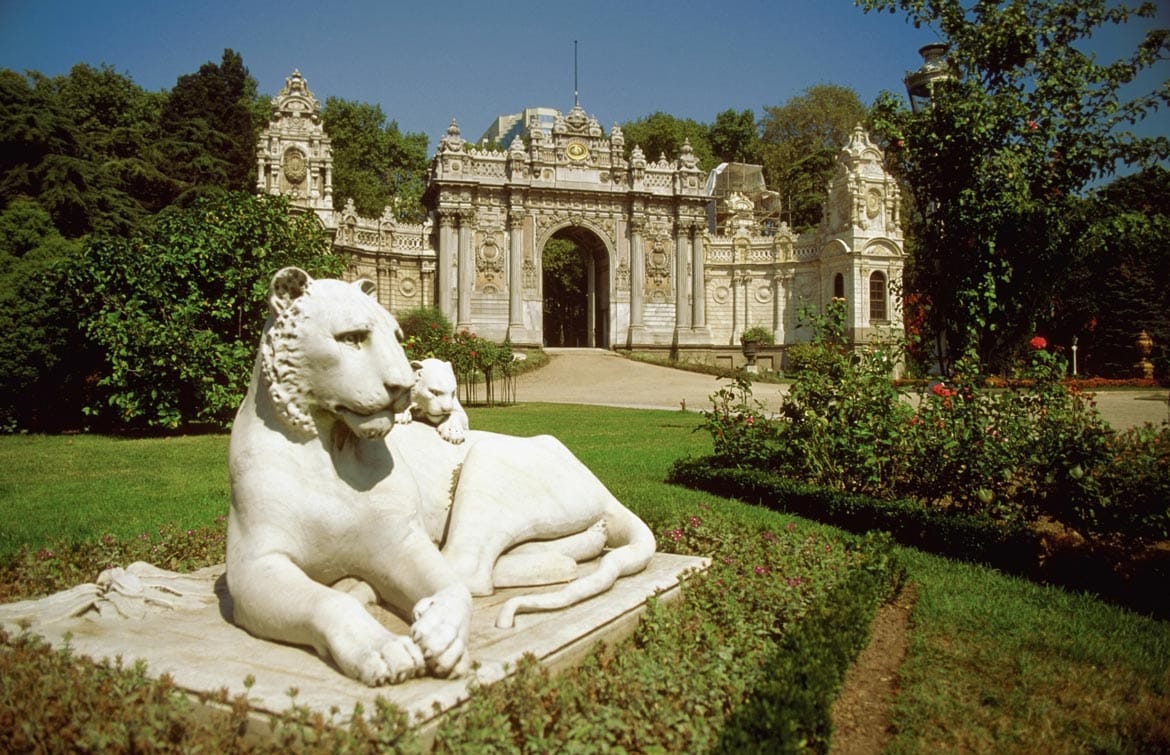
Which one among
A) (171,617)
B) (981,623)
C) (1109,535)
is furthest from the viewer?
(1109,535)

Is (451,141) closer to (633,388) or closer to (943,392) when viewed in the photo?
(633,388)

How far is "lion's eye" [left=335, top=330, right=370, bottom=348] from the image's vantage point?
109 inches

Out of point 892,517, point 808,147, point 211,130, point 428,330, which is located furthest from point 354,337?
point 808,147

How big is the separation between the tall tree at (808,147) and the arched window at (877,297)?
12.4m

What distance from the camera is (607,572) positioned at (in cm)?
374

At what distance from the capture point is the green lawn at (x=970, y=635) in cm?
358

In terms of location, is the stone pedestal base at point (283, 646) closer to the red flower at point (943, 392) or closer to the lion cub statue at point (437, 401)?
the lion cub statue at point (437, 401)

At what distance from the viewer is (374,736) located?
7.20 ft

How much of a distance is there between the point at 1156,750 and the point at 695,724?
2.14m

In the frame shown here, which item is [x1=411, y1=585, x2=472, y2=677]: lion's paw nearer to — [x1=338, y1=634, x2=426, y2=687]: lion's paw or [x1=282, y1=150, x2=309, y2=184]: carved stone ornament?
[x1=338, y1=634, x2=426, y2=687]: lion's paw

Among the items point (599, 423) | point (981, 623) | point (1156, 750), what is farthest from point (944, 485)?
point (599, 423)

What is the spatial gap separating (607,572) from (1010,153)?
8.64m

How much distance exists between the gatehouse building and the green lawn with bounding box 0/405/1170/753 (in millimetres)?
24795

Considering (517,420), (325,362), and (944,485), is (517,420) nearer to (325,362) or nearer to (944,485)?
(944,485)
